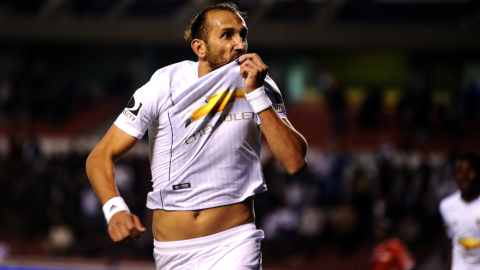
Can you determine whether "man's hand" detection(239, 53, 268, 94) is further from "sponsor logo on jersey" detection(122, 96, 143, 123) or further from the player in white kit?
the player in white kit

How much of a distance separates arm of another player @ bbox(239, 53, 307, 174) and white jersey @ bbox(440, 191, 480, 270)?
3.07 meters

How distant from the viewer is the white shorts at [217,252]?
2.95 m

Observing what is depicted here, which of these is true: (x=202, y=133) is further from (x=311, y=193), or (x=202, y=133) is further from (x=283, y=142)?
(x=311, y=193)

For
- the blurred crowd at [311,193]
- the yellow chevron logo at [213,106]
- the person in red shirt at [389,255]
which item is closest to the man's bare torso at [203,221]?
the yellow chevron logo at [213,106]

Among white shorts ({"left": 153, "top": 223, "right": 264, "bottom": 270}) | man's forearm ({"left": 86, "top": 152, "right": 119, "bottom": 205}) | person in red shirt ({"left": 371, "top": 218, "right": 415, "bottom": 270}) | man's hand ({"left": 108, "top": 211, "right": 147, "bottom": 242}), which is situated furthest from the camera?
person in red shirt ({"left": 371, "top": 218, "right": 415, "bottom": 270})

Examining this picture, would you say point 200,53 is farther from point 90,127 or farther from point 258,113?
point 90,127

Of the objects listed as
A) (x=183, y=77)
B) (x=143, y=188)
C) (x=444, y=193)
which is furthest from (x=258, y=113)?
(x=143, y=188)

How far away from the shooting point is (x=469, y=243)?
5.20 m

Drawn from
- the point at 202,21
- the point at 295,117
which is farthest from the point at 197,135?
the point at 295,117

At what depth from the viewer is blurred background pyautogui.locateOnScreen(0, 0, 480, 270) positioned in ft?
37.5

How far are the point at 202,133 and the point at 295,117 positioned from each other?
49.9ft

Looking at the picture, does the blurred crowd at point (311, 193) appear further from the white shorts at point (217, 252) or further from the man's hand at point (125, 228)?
the man's hand at point (125, 228)

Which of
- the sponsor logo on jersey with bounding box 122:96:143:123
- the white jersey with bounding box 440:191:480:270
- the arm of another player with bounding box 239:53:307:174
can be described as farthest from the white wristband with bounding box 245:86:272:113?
the white jersey with bounding box 440:191:480:270

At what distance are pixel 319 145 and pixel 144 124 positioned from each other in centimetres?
1292
